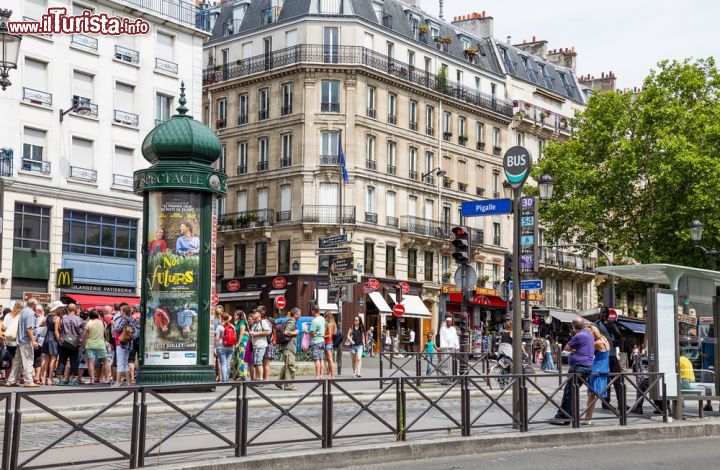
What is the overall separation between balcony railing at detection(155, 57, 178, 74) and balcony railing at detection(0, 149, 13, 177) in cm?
784

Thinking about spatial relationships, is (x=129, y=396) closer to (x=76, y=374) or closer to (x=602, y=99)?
(x=76, y=374)

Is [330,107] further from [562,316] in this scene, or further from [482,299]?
[562,316]

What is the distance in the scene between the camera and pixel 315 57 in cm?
4975

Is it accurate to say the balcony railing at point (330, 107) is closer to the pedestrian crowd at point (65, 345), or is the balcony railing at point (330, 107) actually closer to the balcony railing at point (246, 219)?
the balcony railing at point (246, 219)

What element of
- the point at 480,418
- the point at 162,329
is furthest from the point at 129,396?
the point at 162,329

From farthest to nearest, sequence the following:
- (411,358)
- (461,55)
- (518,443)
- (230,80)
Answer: (461,55)
(230,80)
(411,358)
(518,443)

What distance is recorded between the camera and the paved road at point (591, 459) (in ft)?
34.8

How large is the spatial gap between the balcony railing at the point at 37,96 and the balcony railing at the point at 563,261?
33.9 metres

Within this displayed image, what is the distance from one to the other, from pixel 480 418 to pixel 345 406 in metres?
2.21

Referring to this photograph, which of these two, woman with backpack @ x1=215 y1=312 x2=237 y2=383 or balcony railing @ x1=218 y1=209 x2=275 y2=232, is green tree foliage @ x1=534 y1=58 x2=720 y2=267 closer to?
balcony railing @ x1=218 y1=209 x2=275 y2=232

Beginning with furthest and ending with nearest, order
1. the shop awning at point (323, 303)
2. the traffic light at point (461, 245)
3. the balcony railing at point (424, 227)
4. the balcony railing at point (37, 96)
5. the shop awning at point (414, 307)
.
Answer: the balcony railing at point (424, 227) → the shop awning at point (414, 307) → the shop awning at point (323, 303) → the balcony railing at point (37, 96) → the traffic light at point (461, 245)

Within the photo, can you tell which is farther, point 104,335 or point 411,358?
point 411,358

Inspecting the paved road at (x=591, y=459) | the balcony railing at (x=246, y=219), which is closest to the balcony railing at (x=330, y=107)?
the balcony railing at (x=246, y=219)

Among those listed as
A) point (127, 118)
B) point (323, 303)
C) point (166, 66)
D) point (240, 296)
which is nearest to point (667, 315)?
point (127, 118)
